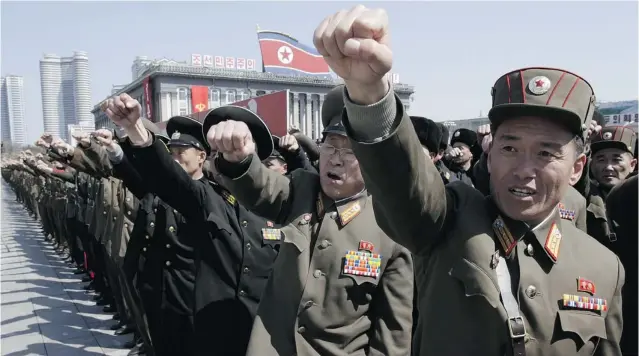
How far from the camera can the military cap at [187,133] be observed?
3.85 metres

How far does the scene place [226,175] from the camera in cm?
212

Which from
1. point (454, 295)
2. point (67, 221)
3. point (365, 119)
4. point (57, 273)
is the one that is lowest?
point (57, 273)

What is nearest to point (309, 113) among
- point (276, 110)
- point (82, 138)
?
point (276, 110)

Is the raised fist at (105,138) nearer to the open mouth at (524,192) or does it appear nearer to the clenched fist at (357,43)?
the clenched fist at (357,43)

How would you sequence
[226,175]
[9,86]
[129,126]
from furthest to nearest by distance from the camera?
[9,86]
[129,126]
[226,175]

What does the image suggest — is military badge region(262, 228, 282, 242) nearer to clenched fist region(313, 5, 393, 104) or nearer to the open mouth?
the open mouth

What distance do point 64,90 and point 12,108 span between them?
1572 cm

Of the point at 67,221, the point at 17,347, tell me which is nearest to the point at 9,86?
the point at 67,221

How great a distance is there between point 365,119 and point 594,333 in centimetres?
99

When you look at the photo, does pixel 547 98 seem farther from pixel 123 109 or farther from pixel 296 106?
pixel 296 106

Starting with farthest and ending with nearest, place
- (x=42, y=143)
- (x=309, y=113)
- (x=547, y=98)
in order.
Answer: (x=309, y=113)
(x=42, y=143)
(x=547, y=98)

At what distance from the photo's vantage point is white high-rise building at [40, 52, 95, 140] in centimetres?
7781

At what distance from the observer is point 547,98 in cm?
139

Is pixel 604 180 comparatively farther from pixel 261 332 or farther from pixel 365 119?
pixel 365 119
